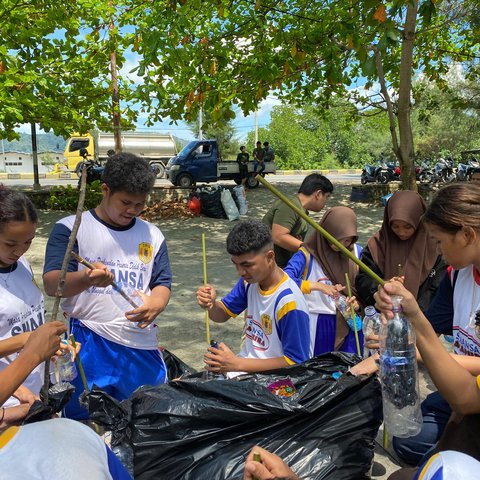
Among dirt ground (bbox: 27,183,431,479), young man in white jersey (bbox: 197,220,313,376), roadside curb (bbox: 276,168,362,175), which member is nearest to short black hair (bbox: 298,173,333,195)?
young man in white jersey (bbox: 197,220,313,376)

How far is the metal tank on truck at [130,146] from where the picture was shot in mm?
27375

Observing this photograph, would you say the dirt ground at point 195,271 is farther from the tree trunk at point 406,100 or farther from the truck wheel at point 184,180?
the truck wheel at point 184,180

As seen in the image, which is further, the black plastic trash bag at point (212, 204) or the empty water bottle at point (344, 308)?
the black plastic trash bag at point (212, 204)

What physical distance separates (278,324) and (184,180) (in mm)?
14670

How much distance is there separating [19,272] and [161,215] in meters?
9.58

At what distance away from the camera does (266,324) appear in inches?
98.1

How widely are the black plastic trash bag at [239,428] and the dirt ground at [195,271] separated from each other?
0.76 m

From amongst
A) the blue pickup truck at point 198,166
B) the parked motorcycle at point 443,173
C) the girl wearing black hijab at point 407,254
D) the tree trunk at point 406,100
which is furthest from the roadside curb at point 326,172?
the girl wearing black hijab at point 407,254

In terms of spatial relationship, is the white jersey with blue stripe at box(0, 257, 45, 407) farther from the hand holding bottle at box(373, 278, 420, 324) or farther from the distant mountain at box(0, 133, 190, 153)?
the distant mountain at box(0, 133, 190, 153)

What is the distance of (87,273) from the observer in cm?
212

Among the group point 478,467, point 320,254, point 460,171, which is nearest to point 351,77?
point 320,254

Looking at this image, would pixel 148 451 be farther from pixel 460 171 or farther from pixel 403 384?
pixel 460 171

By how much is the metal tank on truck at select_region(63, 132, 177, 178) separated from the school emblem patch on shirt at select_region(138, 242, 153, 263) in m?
25.3

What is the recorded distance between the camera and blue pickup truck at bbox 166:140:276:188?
16.7 meters
